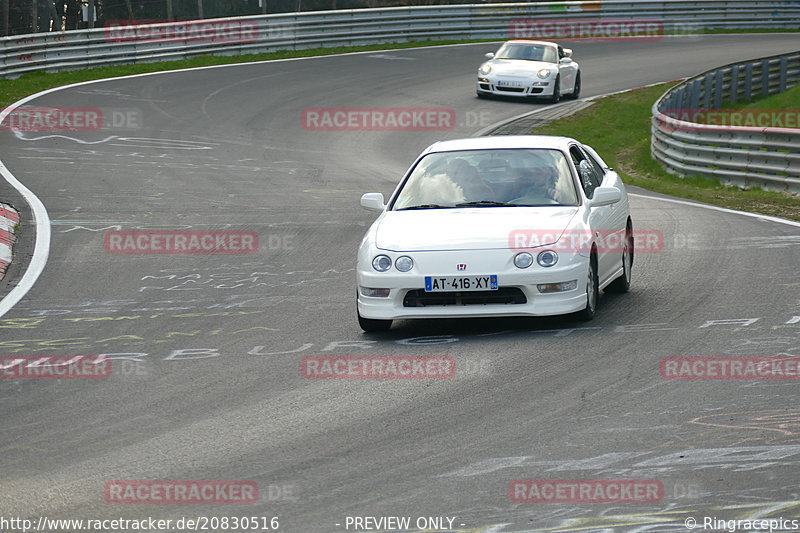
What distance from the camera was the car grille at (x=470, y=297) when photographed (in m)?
8.55

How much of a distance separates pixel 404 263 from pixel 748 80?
23312mm

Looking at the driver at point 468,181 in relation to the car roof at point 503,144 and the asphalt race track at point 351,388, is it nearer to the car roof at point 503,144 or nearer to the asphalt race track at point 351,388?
the car roof at point 503,144

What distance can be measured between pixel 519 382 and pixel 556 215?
7.30 ft

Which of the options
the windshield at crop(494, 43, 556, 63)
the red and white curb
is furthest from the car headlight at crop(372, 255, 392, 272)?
the windshield at crop(494, 43, 556, 63)

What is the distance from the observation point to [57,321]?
9.58m

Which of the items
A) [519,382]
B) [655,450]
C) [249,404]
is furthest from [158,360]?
[655,450]

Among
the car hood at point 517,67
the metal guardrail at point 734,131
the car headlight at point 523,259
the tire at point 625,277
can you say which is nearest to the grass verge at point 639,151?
the metal guardrail at point 734,131

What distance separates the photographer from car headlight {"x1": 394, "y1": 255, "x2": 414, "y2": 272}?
8648 millimetres

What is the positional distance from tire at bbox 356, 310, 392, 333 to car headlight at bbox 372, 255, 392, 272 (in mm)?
389

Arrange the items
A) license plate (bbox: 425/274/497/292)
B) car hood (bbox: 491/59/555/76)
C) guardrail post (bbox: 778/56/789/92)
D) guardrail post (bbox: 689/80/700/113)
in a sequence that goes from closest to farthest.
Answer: license plate (bbox: 425/274/497/292) < guardrail post (bbox: 689/80/700/113) < car hood (bbox: 491/59/555/76) < guardrail post (bbox: 778/56/789/92)

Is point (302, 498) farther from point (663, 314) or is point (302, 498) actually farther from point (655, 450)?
point (663, 314)

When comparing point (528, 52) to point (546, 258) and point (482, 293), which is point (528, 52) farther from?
point (482, 293)

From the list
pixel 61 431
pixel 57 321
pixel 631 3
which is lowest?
pixel 631 3

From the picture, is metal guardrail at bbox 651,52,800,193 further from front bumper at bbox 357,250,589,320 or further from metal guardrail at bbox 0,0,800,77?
metal guardrail at bbox 0,0,800,77
